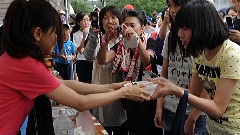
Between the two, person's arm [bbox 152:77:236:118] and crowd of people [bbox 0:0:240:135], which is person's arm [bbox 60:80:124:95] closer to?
crowd of people [bbox 0:0:240:135]

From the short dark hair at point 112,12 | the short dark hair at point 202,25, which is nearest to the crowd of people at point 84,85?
the short dark hair at point 202,25

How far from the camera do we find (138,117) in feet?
9.23

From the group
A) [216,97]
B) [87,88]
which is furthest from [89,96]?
[216,97]

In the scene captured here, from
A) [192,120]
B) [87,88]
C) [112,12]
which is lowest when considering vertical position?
[192,120]

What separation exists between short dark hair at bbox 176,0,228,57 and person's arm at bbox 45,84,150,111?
0.39 m

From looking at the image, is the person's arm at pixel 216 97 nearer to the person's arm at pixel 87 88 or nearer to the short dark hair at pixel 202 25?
the short dark hair at pixel 202 25

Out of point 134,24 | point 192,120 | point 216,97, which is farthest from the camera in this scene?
point 134,24

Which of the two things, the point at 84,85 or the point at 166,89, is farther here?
the point at 84,85

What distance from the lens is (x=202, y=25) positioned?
1.63 meters

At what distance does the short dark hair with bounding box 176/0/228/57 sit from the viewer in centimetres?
163

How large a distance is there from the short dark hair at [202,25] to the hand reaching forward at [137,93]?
1.18ft

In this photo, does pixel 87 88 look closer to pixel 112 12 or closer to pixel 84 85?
pixel 84 85

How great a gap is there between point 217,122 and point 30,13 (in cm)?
118

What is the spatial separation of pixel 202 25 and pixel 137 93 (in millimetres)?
527
